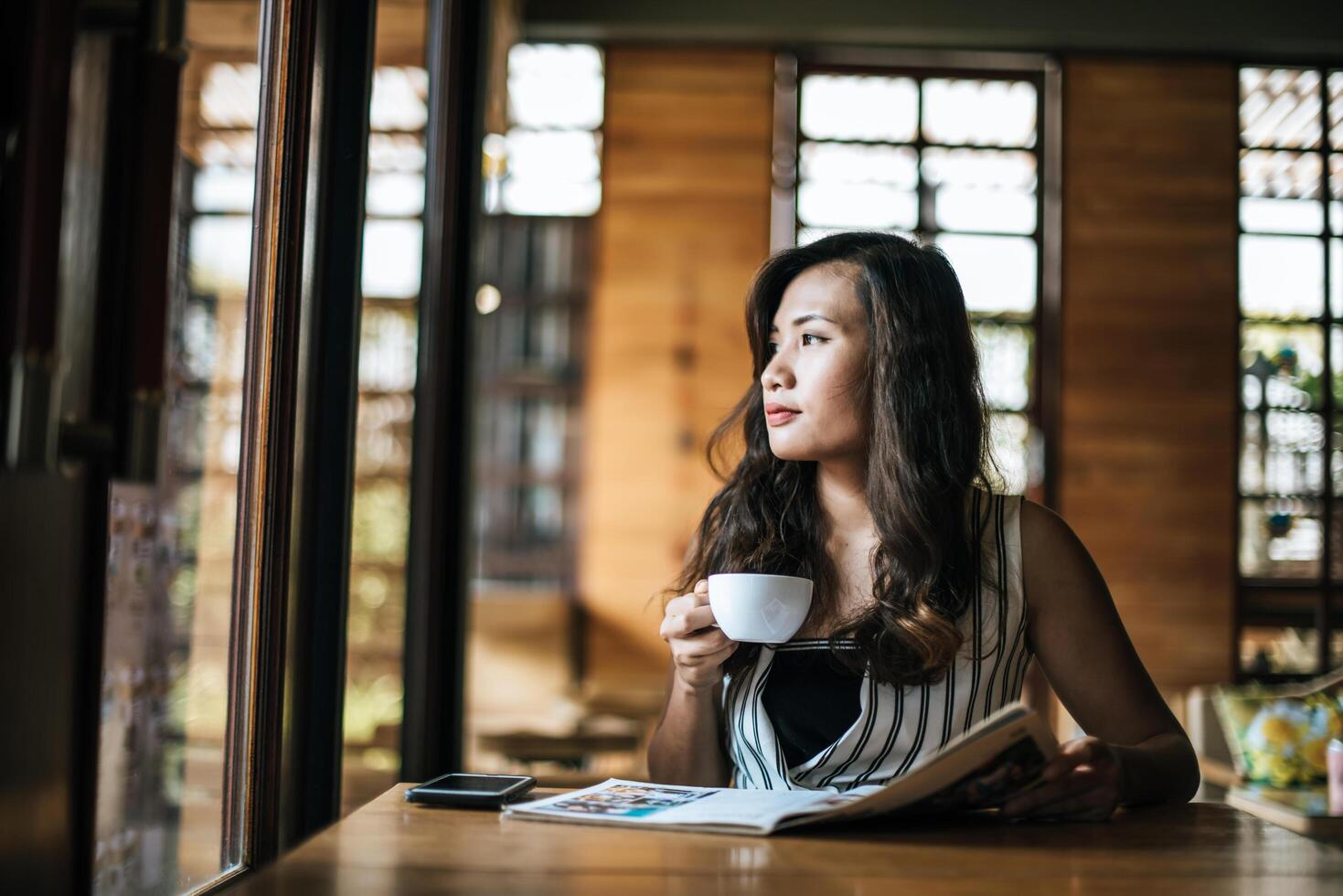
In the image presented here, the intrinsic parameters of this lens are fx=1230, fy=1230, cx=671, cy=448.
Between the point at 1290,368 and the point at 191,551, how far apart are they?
571 cm

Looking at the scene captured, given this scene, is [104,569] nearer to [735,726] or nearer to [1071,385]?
[735,726]

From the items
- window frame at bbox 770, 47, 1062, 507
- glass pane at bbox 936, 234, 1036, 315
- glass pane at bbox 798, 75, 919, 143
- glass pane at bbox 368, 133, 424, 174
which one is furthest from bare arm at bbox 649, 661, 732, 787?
glass pane at bbox 798, 75, 919, 143

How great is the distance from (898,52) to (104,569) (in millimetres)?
5516

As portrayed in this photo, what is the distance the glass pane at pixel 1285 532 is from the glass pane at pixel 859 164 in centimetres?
219

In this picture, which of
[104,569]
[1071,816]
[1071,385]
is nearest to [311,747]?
[104,569]

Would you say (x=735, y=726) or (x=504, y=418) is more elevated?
(x=504, y=418)

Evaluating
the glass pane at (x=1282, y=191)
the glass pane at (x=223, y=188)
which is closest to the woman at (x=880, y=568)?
the glass pane at (x=223, y=188)

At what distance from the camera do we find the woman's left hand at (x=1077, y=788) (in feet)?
3.32

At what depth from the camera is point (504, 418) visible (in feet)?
18.8

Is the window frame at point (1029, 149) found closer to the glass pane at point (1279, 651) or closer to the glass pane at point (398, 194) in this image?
the glass pane at point (1279, 651)

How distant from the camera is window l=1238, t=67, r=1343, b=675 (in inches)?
223

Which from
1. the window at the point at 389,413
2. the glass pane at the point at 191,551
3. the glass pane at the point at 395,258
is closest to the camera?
the glass pane at the point at 191,551

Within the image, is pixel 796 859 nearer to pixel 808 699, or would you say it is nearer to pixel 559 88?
pixel 808 699

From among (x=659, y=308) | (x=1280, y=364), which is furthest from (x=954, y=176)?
(x=1280, y=364)
